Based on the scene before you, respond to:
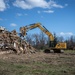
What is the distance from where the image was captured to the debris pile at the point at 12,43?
28.6m

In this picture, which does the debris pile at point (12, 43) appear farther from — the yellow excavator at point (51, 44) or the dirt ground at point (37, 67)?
the dirt ground at point (37, 67)

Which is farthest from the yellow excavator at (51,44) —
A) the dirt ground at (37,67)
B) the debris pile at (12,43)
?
the dirt ground at (37,67)

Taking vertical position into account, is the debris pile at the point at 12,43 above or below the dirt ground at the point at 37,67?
above

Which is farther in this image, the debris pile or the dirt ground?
the debris pile

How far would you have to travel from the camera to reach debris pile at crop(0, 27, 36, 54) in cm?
2865

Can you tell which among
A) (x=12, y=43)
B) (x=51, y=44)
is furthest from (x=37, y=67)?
(x=51, y=44)

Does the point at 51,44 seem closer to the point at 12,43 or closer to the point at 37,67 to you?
the point at 12,43

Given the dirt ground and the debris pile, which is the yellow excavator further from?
the dirt ground

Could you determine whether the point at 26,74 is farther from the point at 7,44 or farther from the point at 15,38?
the point at 15,38

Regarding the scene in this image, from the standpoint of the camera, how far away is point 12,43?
2998 centimetres

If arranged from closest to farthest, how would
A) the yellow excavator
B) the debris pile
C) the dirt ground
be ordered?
the dirt ground < the debris pile < the yellow excavator

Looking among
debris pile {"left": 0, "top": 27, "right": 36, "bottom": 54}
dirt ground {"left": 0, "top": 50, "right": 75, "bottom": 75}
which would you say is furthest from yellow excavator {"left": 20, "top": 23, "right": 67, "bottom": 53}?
dirt ground {"left": 0, "top": 50, "right": 75, "bottom": 75}

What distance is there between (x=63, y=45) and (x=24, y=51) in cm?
922

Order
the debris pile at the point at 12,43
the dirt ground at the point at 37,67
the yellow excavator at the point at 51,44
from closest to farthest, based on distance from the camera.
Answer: the dirt ground at the point at 37,67 < the debris pile at the point at 12,43 < the yellow excavator at the point at 51,44
